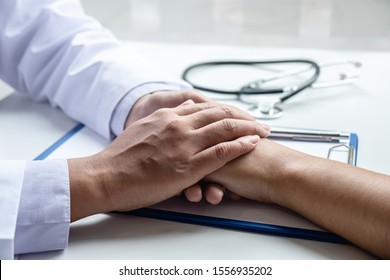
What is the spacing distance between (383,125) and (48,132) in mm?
546

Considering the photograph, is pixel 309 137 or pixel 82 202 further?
pixel 309 137

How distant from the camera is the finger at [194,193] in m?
0.72

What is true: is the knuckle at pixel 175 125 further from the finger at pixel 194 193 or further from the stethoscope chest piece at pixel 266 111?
the stethoscope chest piece at pixel 266 111

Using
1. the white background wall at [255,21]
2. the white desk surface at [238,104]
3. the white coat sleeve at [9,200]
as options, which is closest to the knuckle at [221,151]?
the white desk surface at [238,104]

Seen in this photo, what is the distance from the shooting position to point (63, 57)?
3.56 ft

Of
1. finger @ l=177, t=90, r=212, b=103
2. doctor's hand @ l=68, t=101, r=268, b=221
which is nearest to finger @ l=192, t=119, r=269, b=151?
doctor's hand @ l=68, t=101, r=268, b=221

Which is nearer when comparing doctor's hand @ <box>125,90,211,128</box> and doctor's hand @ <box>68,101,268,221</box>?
doctor's hand @ <box>68,101,268,221</box>

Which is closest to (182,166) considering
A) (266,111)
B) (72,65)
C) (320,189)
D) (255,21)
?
(320,189)

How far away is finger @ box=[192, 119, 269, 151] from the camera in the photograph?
0.76 m

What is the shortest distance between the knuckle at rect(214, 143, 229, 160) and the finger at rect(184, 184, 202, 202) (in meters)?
0.05

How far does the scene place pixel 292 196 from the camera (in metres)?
0.70

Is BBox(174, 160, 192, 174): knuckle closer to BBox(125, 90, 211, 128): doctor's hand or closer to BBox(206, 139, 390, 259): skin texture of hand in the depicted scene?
BBox(206, 139, 390, 259): skin texture of hand
